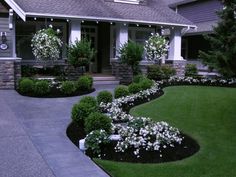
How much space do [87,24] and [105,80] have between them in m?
4.32

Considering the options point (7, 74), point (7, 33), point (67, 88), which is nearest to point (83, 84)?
point (67, 88)

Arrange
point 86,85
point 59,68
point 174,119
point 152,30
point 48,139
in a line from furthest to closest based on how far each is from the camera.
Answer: point 152,30
point 59,68
point 86,85
point 174,119
point 48,139

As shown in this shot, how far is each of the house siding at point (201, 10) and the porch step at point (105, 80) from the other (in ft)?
32.9

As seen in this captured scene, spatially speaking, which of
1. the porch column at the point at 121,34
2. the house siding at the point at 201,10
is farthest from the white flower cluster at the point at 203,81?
the house siding at the point at 201,10

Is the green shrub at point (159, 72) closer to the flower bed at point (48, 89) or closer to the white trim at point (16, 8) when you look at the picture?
the flower bed at point (48, 89)

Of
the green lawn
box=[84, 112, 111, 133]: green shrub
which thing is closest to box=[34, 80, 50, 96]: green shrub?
the green lawn

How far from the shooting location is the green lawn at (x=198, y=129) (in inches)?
222

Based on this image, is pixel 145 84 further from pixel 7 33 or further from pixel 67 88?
pixel 7 33

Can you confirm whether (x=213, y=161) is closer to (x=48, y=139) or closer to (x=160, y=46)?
(x=48, y=139)

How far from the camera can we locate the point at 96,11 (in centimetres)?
1855

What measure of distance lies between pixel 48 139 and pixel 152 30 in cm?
1562

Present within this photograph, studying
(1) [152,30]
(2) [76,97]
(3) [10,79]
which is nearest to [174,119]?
(2) [76,97]

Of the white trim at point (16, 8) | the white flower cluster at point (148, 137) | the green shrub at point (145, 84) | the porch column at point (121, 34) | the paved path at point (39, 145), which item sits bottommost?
the paved path at point (39, 145)

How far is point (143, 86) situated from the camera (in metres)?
13.5
